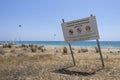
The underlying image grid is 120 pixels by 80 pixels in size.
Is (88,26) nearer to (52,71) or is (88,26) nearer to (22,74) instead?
(52,71)

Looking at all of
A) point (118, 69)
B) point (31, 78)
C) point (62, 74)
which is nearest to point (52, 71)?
Answer: point (62, 74)

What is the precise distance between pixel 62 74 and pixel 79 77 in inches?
50.8

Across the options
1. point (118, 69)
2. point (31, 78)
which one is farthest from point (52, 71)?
point (118, 69)

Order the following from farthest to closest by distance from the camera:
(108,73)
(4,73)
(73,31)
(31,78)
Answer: (73,31) < (4,73) < (108,73) < (31,78)

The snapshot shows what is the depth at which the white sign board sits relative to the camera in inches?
592

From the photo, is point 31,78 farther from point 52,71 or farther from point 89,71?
point 89,71

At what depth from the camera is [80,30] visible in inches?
619

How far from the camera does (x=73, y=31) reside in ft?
53.0

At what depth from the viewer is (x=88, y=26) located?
49.9ft

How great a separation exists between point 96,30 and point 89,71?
2145 millimetres

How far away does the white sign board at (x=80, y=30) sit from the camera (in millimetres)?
15039

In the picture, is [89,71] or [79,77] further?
[89,71]

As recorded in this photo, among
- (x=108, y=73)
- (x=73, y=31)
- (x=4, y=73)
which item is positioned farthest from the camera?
(x=73, y=31)

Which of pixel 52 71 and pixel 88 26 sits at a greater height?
pixel 88 26
